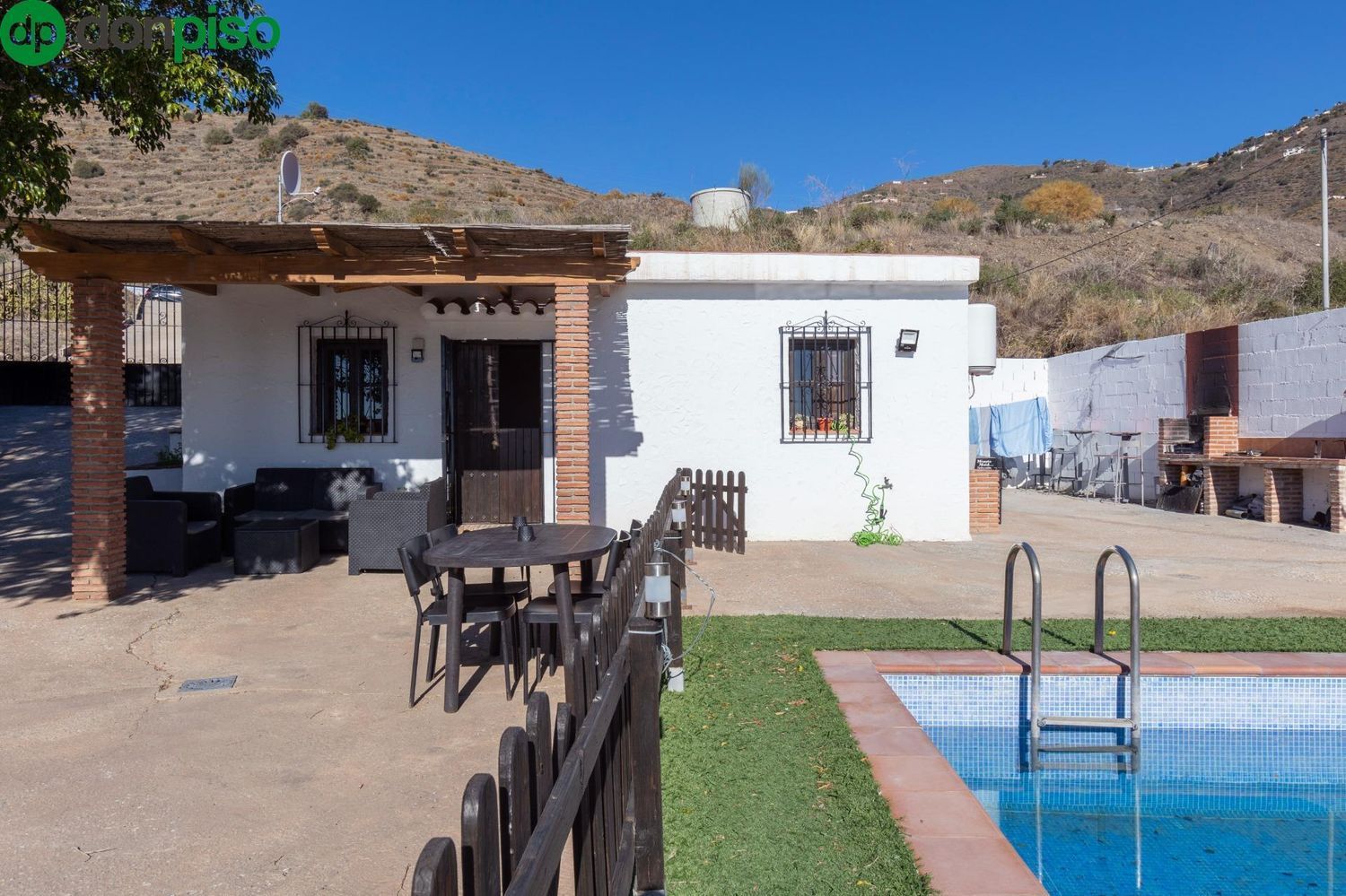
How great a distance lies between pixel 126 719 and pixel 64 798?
0.86 meters

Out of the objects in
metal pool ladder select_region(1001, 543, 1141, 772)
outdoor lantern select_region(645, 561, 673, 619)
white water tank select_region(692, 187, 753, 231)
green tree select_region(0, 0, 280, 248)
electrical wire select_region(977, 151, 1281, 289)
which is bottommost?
metal pool ladder select_region(1001, 543, 1141, 772)

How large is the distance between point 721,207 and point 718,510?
7648 millimetres

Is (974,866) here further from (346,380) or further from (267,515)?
(346,380)

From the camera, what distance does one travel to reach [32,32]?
5.22 meters

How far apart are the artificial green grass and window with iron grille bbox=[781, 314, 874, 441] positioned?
3.95 metres

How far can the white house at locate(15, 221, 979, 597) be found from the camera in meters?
8.62

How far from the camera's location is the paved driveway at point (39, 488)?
6805mm

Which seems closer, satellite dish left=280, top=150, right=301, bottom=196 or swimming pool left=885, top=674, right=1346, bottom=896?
swimming pool left=885, top=674, right=1346, bottom=896

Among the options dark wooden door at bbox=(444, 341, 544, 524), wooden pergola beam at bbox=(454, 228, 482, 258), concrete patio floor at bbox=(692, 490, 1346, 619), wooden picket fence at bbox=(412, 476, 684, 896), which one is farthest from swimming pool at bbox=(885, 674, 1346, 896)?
dark wooden door at bbox=(444, 341, 544, 524)

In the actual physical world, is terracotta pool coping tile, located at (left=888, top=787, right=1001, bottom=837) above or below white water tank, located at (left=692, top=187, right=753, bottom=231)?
below

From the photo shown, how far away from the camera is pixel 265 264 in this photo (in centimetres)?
639

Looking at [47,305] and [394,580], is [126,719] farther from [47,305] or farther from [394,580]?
[47,305]

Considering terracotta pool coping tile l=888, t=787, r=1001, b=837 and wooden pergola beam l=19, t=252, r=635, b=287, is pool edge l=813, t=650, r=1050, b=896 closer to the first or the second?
terracotta pool coping tile l=888, t=787, r=1001, b=837

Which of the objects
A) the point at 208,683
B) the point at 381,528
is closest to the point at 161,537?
the point at 381,528
